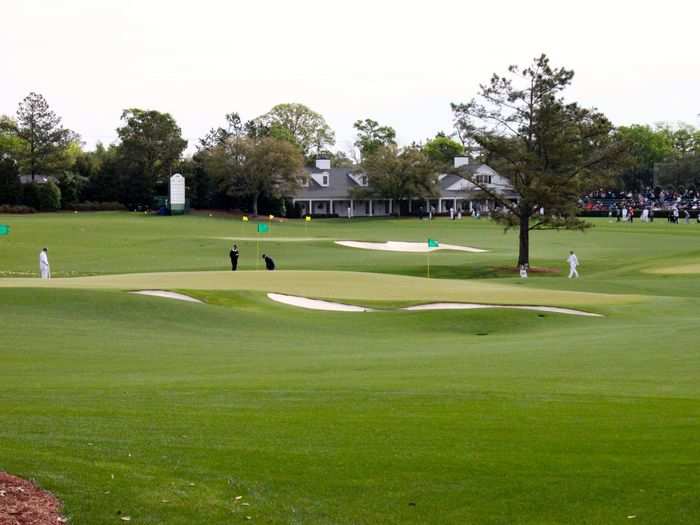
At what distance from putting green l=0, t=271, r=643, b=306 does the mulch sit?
2575cm

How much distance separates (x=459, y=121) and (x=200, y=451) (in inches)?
2135

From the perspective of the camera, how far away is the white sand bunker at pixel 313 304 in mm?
34062

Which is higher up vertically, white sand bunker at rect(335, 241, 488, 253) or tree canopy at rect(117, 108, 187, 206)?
tree canopy at rect(117, 108, 187, 206)

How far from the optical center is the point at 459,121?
6338 centimetres

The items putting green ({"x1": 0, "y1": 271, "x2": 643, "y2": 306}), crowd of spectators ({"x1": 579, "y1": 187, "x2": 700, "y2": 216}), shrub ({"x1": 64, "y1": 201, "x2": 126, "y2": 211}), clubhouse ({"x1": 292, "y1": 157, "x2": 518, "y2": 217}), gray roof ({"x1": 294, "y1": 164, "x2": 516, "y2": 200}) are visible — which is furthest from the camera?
gray roof ({"x1": 294, "y1": 164, "x2": 516, "y2": 200})

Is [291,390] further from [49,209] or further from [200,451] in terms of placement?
[49,209]

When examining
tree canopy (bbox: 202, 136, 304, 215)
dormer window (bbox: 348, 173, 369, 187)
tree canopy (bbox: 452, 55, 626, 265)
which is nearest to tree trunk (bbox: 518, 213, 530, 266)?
tree canopy (bbox: 452, 55, 626, 265)

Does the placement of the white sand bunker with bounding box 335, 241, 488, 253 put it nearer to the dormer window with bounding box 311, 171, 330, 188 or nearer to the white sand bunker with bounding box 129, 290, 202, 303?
the white sand bunker with bounding box 129, 290, 202, 303

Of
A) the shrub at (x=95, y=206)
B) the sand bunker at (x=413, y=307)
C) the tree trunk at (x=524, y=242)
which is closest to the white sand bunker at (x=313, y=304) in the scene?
the sand bunker at (x=413, y=307)

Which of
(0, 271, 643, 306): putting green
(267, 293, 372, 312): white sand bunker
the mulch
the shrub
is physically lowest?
(267, 293, 372, 312): white sand bunker

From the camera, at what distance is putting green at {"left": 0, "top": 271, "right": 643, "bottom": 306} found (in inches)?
1416

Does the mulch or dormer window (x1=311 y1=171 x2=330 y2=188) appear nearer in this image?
the mulch

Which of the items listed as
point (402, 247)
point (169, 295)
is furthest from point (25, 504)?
point (402, 247)

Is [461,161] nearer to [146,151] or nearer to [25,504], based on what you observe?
[146,151]
